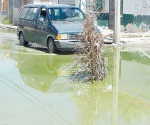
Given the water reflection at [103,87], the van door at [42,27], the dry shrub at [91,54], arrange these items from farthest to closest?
the van door at [42,27] → the dry shrub at [91,54] → the water reflection at [103,87]

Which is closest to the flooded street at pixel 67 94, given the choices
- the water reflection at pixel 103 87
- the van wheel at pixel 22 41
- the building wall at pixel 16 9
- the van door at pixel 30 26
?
the water reflection at pixel 103 87

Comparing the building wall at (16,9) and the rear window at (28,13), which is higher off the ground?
the building wall at (16,9)

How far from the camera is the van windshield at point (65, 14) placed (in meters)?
13.2

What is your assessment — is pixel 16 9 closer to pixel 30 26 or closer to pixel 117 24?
pixel 30 26

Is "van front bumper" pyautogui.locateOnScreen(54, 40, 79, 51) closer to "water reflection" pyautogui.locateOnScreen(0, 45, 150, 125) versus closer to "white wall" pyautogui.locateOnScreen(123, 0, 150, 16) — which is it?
"water reflection" pyautogui.locateOnScreen(0, 45, 150, 125)

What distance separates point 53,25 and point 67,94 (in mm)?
5546

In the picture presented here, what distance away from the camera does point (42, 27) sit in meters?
13.2

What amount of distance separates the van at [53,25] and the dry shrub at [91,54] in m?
3.34

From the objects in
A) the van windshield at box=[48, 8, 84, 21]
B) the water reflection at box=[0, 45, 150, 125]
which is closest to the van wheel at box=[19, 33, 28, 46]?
the van windshield at box=[48, 8, 84, 21]

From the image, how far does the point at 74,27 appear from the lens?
12609mm

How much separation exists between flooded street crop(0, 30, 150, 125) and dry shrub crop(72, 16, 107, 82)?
0.92 ft

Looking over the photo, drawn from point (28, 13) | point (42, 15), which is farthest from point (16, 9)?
point (42, 15)

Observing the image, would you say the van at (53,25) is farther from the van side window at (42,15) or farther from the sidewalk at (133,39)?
the sidewalk at (133,39)

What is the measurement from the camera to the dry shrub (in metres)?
8.09
